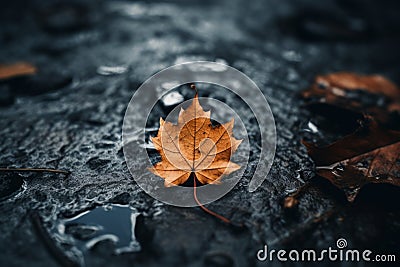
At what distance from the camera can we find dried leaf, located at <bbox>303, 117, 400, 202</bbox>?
3.72 feet

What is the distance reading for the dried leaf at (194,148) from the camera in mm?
1094

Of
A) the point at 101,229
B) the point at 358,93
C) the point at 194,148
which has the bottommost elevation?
the point at 358,93

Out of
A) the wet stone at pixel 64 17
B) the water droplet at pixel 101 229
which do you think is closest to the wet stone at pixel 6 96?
the wet stone at pixel 64 17

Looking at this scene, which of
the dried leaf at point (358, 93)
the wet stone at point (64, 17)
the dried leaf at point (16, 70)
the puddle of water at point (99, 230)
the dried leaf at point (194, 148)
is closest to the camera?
the puddle of water at point (99, 230)

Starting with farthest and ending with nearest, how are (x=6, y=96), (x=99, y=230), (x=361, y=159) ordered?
(x=6, y=96)
(x=361, y=159)
(x=99, y=230)

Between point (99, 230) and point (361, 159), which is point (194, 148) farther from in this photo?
point (361, 159)

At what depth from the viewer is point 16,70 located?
1776mm

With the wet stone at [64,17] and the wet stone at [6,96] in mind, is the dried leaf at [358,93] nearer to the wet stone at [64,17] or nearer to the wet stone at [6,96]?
the wet stone at [6,96]

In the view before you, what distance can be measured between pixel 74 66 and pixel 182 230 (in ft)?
3.94

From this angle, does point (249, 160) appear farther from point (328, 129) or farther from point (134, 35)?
point (134, 35)

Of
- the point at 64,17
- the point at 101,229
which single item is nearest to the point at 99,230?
the point at 101,229

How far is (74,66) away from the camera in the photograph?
1.85 metres

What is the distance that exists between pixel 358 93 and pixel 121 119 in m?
1.12

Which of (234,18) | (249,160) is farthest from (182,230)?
(234,18)
